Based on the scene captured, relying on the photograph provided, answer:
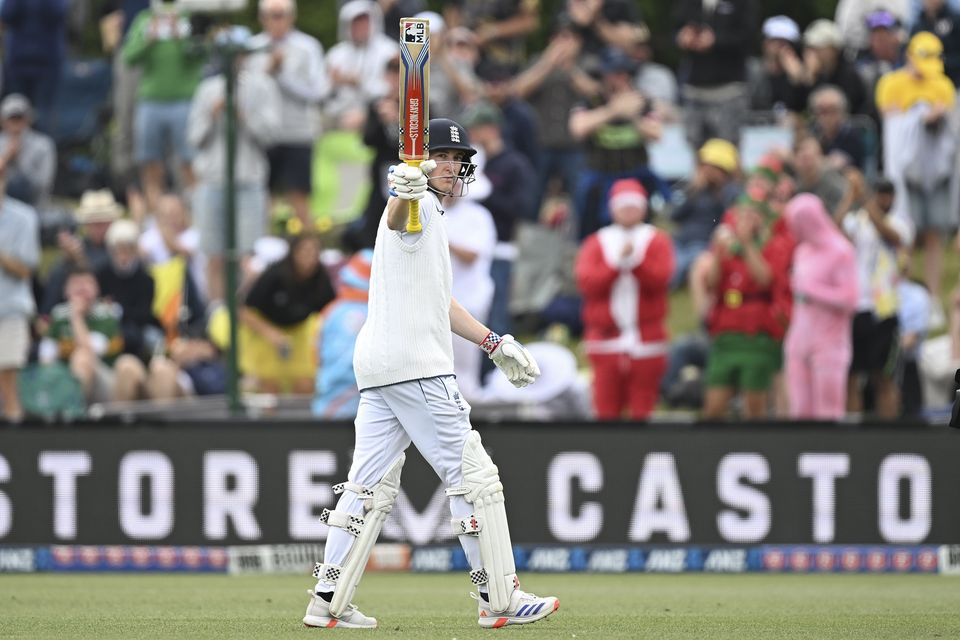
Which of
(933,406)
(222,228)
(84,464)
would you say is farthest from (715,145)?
(84,464)

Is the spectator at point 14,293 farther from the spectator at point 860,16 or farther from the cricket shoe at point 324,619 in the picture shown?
the spectator at point 860,16

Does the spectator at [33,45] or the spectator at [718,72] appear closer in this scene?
the spectator at [718,72]

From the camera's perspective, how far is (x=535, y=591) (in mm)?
11297

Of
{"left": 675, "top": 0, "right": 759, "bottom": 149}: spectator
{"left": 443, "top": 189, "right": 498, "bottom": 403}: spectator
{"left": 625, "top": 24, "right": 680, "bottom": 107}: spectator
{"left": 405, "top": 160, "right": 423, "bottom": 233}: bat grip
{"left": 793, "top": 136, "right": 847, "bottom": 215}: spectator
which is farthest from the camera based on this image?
{"left": 625, "top": 24, "right": 680, "bottom": 107}: spectator

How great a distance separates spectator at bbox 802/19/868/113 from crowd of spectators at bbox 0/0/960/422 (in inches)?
0.9

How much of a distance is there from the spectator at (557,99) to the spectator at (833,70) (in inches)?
89.8

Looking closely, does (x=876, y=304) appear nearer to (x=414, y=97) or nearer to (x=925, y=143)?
(x=925, y=143)

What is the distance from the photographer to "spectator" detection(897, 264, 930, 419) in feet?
52.0

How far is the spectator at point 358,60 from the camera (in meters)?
18.8

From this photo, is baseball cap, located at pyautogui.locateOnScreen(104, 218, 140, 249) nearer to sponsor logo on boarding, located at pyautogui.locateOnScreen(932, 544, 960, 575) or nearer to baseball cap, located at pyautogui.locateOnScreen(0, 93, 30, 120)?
baseball cap, located at pyautogui.locateOnScreen(0, 93, 30, 120)

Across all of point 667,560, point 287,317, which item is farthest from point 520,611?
point 287,317

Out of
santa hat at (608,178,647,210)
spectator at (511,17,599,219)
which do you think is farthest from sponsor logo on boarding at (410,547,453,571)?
spectator at (511,17,599,219)

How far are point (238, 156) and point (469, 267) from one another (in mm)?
3524

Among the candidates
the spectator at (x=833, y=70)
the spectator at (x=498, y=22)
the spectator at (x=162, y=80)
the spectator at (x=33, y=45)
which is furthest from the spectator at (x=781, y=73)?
the spectator at (x=33, y=45)
